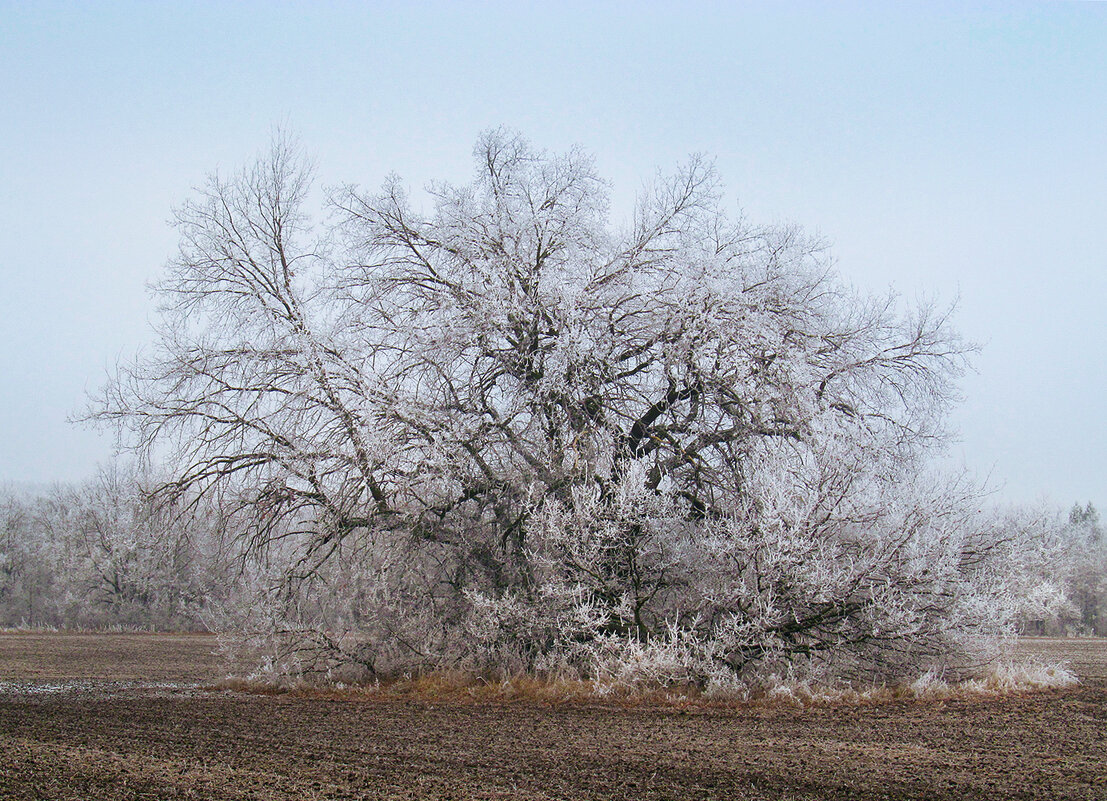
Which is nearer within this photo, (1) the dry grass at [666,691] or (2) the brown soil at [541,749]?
(2) the brown soil at [541,749]

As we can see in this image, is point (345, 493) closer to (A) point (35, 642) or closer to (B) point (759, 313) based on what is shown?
(B) point (759, 313)

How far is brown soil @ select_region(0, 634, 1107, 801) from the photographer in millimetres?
8250

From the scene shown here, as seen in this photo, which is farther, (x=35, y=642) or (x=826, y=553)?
(x=35, y=642)

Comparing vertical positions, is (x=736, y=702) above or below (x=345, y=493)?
below

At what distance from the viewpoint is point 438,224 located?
56.0 feet

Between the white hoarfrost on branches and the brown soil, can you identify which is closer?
the brown soil

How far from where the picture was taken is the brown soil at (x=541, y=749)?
825 centimetres

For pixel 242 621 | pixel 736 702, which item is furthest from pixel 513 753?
pixel 242 621

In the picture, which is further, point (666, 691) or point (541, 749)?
point (666, 691)

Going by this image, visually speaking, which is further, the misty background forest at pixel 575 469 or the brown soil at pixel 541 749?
the misty background forest at pixel 575 469

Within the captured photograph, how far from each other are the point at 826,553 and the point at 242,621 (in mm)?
10949

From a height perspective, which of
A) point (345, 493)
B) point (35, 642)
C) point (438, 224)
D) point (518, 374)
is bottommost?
point (35, 642)

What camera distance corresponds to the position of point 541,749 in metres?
10.3

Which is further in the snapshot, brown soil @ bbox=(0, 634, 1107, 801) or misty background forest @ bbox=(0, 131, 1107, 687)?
misty background forest @ bbox=(0, 131, 1107, 687)
